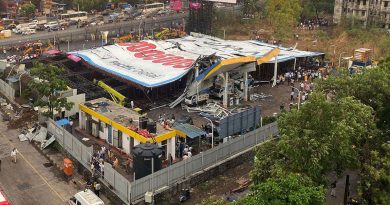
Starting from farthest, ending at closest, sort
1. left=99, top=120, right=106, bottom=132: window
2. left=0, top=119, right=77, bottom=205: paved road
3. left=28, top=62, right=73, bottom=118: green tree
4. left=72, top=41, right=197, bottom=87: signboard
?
left=72, top=41, right=197, bottom=87: signboard → left=28, top=62, right=73, bottom=118: green tree → left=99, top=120, right=106, bottom=132: window → left=0, top=119, right=77, bottom=205: paved road

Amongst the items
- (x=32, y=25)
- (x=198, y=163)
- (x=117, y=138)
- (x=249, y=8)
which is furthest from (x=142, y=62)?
(x=249, y=8)

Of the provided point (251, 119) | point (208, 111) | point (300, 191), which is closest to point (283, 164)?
point (300, 191)

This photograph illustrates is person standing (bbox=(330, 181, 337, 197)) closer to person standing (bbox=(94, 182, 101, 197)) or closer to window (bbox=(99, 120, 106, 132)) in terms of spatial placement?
person standing (bbox=(94, 182, 101, 197))

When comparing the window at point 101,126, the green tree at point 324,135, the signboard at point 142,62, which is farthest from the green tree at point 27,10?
the green tree at point 324,135

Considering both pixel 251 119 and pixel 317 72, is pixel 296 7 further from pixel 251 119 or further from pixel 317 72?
pixel 251 119

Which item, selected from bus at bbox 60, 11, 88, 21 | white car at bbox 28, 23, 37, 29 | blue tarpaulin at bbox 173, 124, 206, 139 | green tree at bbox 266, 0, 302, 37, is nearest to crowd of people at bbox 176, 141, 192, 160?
blue tarpaulin at bbox 173, 124, 206, 139

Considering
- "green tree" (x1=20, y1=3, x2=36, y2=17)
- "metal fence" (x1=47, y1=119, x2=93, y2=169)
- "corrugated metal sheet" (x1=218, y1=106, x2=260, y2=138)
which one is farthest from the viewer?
"green tree" (x1=20, y1=3, x2=36, y2=17)

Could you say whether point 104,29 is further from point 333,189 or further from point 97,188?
point 333,189
